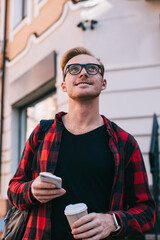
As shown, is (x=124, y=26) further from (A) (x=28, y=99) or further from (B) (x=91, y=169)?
(B) (x=91, y=169)

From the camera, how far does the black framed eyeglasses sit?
181 cm

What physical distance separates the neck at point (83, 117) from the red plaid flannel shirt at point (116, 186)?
0.07 metres

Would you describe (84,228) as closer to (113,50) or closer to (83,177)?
(83,177)

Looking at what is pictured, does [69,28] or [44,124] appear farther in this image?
[69,28]

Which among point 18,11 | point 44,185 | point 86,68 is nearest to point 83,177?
point 44,185

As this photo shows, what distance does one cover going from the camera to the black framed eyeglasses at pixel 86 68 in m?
1.81

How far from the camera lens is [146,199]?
1630mm

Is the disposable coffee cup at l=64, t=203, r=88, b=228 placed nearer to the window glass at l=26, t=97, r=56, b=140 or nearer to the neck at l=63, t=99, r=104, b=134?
the neck at l=63, t=99, r=104, b=134

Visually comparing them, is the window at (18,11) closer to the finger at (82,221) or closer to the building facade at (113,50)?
the building facade at (113,50)

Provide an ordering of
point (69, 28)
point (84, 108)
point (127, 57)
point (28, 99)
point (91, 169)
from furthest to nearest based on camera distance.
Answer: point (28, 99)
point (69, 28)
point (127, 57)
point (84, 108)
point (91, 169)

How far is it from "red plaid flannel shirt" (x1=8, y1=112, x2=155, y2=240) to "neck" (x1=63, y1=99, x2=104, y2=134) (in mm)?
69

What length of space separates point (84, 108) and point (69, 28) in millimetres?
4127

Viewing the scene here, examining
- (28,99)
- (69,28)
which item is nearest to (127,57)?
(69,28)

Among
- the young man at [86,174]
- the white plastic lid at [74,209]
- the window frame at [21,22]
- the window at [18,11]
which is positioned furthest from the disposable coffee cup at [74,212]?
the window at [18,11]
